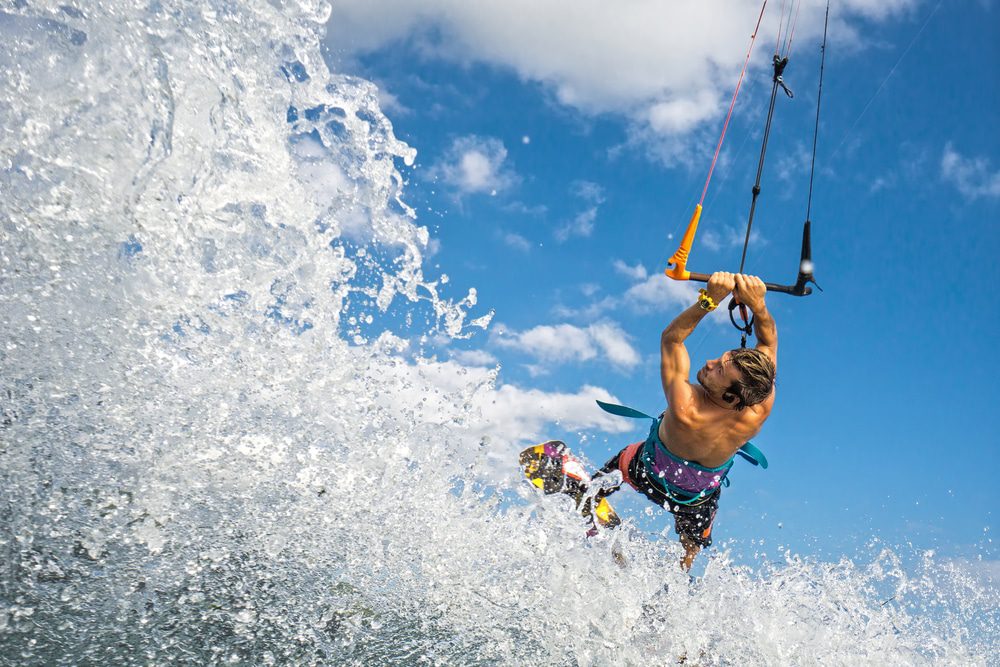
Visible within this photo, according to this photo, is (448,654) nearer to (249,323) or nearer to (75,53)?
(249,323)

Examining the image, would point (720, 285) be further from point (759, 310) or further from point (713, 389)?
point (713, 389)

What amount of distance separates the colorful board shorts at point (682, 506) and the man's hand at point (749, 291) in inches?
60.7

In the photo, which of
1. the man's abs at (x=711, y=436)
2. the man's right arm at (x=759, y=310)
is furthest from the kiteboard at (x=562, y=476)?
the man's right arm at (x=759, y=310)

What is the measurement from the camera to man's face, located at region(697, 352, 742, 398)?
15.4 ft

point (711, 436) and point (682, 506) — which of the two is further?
point (682, 506)

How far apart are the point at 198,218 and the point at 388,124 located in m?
1.48

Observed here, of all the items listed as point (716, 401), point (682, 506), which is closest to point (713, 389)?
point (716, 401)

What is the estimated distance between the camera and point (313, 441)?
491 centimetres

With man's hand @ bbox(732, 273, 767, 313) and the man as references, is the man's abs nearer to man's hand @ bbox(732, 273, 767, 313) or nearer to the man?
the man

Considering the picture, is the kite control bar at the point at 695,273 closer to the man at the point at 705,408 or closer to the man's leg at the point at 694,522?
the man at the point at 705,408

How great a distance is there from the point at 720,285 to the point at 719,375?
61cm

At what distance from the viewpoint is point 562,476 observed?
18.4ft

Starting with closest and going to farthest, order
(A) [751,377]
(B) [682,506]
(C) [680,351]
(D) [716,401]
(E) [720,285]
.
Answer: (A) [751,377] < (E) [720,285] < (D) [716,401] < (C) [680,351] < (B) [682,506]

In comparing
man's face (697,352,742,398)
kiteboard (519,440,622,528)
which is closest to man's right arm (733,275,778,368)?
man's face (697,352,742,398)
